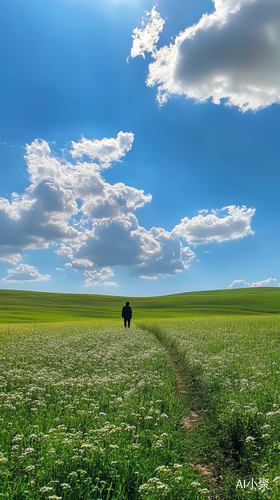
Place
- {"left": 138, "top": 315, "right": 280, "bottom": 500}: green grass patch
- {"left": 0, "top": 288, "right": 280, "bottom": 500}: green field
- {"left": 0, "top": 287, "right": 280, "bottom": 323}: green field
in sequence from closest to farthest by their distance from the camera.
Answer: {"left": 0, "top": 288, "right": 280, "bottom": 500}: green field < {"left": 138, "top": 315, "right": 280, "bottom": 500}: green grass patch < {"left": 0, "top": 287, "right": 280, "bottom": 323}: green field

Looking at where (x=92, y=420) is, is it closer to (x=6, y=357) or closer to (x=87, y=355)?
(x=87, y=355)

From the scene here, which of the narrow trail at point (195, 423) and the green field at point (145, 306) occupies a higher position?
the narrow trail at point (195, 423)

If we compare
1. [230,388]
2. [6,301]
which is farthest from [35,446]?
[6,301]

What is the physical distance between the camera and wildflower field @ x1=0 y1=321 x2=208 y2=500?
4758 millimetres

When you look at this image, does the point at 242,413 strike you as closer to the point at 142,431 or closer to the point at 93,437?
the point at 142,431

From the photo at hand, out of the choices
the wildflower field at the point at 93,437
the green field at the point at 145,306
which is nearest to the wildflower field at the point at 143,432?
the wildflower field at the point at 93,437

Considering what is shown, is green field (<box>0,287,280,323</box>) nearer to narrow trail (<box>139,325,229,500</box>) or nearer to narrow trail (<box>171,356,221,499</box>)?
narrow trail (<box>171,356,221,499</box>)

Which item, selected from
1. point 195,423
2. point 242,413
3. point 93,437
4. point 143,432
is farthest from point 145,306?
point 93,437

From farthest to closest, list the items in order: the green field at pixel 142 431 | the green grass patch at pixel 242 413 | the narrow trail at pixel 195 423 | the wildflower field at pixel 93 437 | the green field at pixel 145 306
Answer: the green field at pixel 145 306 → the narrow trail at pixel 195 423 → the green grass patch at pixel 242 413 → the green field at pixel 142 431 → the wildflower field at pixel 93 437

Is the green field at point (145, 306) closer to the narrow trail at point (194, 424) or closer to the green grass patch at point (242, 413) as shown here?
the narrow trail at point (194, 424)

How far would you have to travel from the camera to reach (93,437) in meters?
6.02

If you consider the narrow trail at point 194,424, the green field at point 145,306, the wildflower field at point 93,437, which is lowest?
the green field at point 145,306

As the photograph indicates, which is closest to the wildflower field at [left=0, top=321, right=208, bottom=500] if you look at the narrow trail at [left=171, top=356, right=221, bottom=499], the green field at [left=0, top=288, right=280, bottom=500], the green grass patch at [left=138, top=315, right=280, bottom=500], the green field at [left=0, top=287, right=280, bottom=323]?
the green field at [left=0, top=288, right=280, bottom=500]

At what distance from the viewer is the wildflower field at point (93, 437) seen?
4758 millimetres
